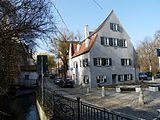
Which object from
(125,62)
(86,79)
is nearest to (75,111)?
(86,79)

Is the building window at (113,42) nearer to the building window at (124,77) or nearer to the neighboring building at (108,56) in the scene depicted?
the neighboring building at (108,56)

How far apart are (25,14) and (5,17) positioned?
2.37 feet

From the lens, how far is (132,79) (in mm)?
44906

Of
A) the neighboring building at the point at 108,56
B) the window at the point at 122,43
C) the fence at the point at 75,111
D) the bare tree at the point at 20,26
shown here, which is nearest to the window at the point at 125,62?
the neighboring building at the point at 108,56

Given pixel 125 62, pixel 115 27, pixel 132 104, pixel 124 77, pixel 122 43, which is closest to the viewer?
pixel 132 104

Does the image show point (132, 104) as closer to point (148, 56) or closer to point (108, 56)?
point (108, 56)

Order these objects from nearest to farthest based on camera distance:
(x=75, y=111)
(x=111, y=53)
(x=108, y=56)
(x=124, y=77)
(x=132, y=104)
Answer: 1. (x=75, y=111)
2. (x=132, y=104)
3. (x=108, y=56)
4. (x=111, y=53)
5. (x=124, y=77)

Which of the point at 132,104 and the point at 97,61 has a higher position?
the point at 97,61

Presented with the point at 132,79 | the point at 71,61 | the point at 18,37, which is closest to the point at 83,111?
the point at 18,37

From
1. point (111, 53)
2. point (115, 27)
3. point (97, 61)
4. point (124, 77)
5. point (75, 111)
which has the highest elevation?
point (115, 27)

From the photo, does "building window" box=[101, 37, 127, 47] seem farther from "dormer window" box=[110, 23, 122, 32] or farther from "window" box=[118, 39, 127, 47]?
"dormer window" box=[110, 23, 122, 32]

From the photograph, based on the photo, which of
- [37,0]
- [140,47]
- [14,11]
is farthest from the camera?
[140,47]

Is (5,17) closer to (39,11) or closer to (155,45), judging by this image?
(39,11)

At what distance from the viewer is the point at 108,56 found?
42.6 m
